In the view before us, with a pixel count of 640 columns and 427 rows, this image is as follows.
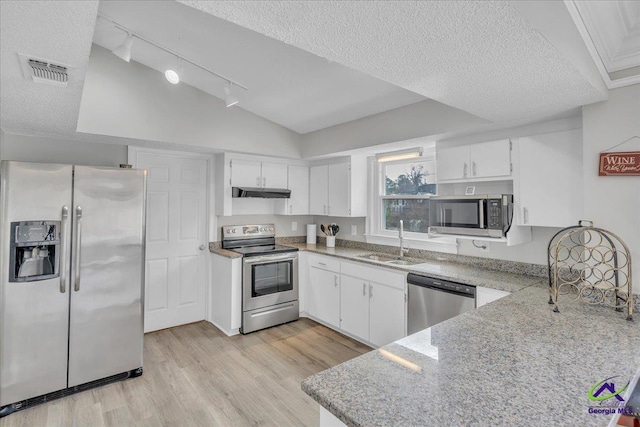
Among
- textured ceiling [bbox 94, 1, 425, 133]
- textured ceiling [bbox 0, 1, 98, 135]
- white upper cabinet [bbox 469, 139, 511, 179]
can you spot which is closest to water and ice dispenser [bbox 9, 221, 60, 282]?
textured ceiling [bbox 0, 1, 98, 135]

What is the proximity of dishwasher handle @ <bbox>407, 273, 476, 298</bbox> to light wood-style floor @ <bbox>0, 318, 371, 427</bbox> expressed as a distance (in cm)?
100

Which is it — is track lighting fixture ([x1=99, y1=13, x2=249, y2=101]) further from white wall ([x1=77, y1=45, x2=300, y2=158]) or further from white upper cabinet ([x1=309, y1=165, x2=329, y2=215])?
white upper cabinet ([x1=309, y1=165, x2=329, y2=215])

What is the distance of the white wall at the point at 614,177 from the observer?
1.84 meters

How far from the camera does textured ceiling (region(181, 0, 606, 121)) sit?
3.54 ft

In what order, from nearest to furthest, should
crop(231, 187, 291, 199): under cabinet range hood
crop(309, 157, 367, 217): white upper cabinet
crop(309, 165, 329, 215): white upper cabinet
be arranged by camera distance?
crop(231, 187, 291, 199): under cabinet range hood → crop(309, 157, 367, 217): white upper cabinet → crop(309, 165, 329, 215): white upper cabinet

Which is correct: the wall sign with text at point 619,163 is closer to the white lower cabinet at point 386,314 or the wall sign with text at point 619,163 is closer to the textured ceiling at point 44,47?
the white lower cabinet at point 386,314

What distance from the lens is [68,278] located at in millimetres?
2479

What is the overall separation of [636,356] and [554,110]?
61.5 inches

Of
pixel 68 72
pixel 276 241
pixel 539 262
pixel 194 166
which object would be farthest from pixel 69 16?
pixel 276 241

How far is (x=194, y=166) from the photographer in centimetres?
400

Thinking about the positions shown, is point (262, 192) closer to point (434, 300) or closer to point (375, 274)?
point (375, 274)

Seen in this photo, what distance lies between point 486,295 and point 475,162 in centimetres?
111

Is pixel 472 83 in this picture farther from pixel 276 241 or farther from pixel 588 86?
pixel 276 241

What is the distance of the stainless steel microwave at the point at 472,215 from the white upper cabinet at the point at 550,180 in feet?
0.44
